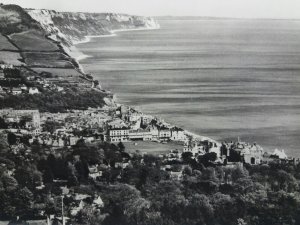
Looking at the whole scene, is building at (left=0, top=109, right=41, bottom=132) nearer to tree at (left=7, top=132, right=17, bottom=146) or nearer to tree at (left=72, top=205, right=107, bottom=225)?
tree at (left=7, top=132, right=17, bottom=146)

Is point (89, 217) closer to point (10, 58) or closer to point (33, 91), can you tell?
point (33, 91)

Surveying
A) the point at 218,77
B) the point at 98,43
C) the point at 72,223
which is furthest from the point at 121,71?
the point at 72,223

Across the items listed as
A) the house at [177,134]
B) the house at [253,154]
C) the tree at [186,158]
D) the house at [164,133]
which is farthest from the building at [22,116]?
the house at [253,154]

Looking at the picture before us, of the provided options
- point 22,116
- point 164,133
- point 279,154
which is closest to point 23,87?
point 22,116

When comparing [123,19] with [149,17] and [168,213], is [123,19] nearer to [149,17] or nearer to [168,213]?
[149,17]

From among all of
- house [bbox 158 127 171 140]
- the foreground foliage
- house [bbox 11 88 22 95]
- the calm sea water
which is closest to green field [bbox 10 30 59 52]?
the calm sea water

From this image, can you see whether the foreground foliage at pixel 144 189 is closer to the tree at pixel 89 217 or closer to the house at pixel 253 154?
the tree at pixel 89 217
